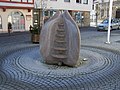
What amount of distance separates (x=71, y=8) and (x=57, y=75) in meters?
25.4

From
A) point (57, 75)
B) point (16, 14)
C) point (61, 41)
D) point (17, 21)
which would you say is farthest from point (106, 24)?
point (57, 75)

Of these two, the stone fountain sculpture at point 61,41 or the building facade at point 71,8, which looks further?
the building facade at point 71,8

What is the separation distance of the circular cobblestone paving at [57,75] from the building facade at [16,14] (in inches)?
601

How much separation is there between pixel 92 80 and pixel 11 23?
19.8 metres

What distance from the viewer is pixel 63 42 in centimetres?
798

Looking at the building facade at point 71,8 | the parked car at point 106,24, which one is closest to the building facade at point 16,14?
the building facade at point 71,8

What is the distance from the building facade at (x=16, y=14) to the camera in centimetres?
2344

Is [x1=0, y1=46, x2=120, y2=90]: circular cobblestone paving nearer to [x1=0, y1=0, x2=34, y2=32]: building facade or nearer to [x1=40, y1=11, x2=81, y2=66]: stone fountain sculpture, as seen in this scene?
[x1=40, y1=11, x2=81, y2=66]: stone fountain sculpture

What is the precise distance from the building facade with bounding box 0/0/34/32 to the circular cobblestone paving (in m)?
15.3

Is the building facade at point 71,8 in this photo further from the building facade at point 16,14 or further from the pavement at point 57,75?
the pavement at point 57,75

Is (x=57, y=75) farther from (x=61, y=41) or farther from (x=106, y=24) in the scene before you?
(x=106, y=24)

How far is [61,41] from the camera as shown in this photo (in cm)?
801

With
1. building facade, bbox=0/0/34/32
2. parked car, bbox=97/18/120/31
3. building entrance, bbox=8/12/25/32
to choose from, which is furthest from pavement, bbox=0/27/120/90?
parked car, bbox=97/18/120/31

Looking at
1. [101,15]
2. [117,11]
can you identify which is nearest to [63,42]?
[117,11]
